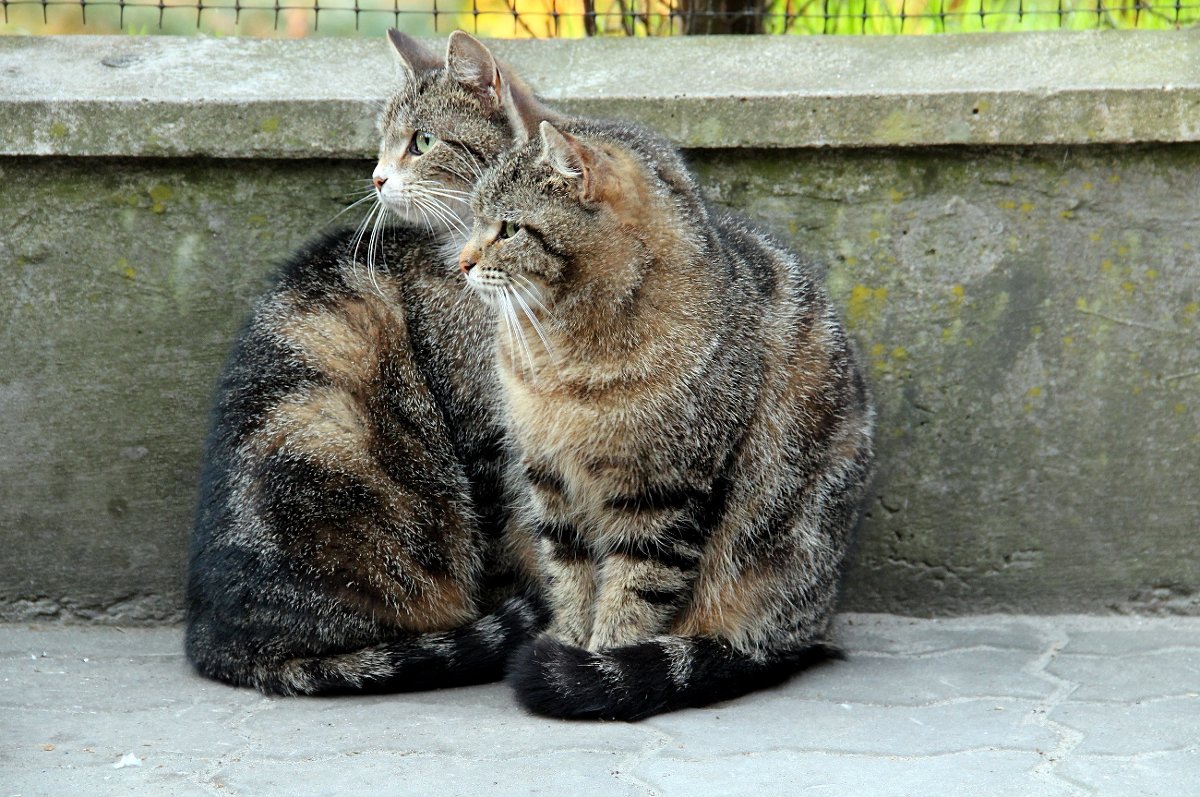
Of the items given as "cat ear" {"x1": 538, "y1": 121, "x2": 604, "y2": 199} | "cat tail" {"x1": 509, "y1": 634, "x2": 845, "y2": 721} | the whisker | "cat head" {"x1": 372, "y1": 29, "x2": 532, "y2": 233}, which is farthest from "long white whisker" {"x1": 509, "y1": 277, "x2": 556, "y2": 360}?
"cat tail" {"x1": 509, "y1": 634, "x2": 845, "y2": 721}

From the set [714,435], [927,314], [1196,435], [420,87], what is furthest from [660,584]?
[1196,435]

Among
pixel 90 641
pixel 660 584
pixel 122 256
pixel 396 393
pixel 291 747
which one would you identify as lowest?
pixel 90 641

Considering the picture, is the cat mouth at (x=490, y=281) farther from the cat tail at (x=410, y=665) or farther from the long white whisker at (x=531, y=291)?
the cat tail at (x=410, y=665)

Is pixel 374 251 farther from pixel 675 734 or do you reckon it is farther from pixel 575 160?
Result: pixel 675 734

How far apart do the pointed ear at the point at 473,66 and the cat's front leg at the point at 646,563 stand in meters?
1.23

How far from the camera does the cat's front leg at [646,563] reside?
3.34 meters

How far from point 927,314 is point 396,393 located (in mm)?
1671

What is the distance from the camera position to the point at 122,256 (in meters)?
4.00

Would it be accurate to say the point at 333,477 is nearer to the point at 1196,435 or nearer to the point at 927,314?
the point at 927,314

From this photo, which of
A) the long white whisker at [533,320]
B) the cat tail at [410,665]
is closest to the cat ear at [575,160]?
the long white whisker at [533,320]

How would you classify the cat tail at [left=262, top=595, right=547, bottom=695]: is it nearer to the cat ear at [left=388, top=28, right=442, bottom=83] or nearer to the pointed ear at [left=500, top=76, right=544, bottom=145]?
the pointed ear at [left=500, top=76, right=544, bottom=145]

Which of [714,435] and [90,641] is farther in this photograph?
[90,641]

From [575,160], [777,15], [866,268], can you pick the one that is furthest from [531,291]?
[777,15]

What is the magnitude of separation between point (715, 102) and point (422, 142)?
35.6 inches
